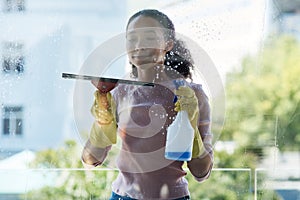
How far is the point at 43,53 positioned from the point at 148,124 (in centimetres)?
40

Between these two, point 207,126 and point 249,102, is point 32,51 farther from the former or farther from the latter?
point 249,102

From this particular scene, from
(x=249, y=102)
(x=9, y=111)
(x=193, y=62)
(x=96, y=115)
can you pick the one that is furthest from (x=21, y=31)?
(x=249, y=102)

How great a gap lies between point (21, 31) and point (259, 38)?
0.70 metres

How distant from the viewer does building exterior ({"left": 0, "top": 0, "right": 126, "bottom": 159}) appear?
1.44 meters

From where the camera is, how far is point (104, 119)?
4.06 feet

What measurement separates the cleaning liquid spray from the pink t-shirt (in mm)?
19

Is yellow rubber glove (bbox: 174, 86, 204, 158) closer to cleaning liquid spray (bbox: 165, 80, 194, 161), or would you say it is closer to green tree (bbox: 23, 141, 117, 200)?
cleaning liquid spray (bbox: 165, 80, 194, 161)

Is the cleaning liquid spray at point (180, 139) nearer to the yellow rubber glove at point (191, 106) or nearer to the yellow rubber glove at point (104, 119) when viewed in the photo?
the yellow rubber glove at point (191, 106)

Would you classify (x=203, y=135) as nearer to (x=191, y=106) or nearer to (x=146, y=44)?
(x=191, y=106)

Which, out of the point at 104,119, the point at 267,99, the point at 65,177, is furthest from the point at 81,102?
the point at 267,99

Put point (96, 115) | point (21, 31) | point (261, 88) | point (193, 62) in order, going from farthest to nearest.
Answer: point (261, 88)
point (21, 31)
point (193, 62)
point (96, 115)

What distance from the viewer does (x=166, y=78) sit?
1294 mm

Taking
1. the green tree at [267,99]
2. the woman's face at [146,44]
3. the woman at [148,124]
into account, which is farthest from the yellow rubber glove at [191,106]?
the green tree at [267,99]

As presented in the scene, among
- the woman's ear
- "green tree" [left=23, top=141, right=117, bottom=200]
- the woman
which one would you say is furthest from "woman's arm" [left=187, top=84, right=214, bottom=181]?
"green tree" [left=23, top=141, right=117, bottom=200]
